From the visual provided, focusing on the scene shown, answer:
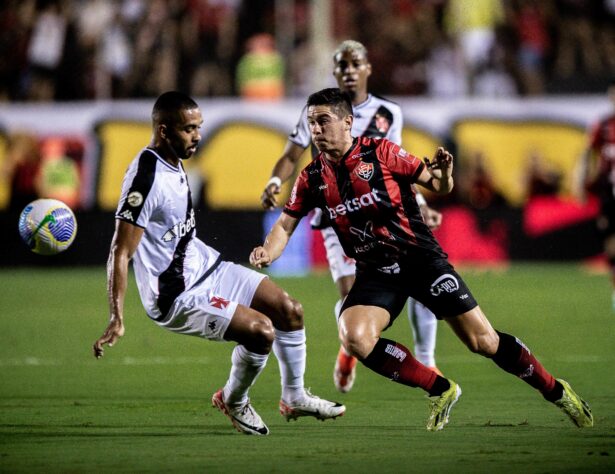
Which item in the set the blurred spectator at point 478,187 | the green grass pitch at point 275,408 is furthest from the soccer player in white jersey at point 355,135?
the blurred spectator at point 478,187

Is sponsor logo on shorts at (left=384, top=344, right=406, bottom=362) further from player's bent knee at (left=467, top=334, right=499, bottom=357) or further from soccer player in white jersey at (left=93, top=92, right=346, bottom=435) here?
soccer player in white jersey at (left=93, top=92, right=346, bottom=435)

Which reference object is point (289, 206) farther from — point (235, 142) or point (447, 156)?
point (235, 142)

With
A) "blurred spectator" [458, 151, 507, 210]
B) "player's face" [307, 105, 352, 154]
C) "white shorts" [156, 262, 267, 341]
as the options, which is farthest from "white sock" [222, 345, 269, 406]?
"blurred spectator" [458, 151, 507, 210]

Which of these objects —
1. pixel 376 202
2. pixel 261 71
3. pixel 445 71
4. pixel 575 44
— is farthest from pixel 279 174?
pixel 575 44

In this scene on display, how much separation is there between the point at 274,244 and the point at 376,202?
2.16ft

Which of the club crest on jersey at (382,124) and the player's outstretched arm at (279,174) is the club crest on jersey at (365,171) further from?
the club crest on jersey at (382,124)

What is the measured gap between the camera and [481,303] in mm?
15266

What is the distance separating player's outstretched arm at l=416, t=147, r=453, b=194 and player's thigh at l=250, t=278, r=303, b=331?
107cm

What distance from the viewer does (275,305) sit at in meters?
7.30

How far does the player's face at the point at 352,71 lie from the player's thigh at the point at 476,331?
2.54 m

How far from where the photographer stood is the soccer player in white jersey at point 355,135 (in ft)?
29.1

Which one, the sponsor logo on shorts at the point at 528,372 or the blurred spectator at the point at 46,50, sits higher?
the blurred spectator at the point at 46,50

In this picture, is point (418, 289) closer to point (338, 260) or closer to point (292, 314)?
point (292, 314)

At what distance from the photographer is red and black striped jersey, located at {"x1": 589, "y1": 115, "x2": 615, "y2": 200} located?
14.0 m
